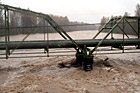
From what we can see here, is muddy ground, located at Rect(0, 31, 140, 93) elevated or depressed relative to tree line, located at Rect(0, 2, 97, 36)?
depressed

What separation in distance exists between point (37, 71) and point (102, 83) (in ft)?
9.97

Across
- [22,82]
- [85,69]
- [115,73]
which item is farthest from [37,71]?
[115,73]

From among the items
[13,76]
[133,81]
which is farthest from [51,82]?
[133,81]

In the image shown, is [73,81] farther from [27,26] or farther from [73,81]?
[27,26]

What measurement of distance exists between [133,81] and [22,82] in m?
3.87

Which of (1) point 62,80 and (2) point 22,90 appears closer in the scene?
(2) point 22,90

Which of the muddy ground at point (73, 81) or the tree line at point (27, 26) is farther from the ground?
the tree line at point (27, 26)

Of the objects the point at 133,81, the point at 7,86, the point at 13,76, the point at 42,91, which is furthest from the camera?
the point at 13,76

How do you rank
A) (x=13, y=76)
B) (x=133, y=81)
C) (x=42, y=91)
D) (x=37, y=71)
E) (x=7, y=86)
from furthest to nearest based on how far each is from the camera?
(x=37, y=71) < (x=13, y=76) < (x=133, y=81) < (x=7, y=86) < (x=42, y=91)

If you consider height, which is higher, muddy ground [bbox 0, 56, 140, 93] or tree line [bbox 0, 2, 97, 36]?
tree line [bbox 0, 2, 97, 36]

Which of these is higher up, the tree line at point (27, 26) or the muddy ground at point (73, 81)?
the tree line at point (27, 26)

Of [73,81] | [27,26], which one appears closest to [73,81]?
[73,81]

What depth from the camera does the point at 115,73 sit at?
252 inches

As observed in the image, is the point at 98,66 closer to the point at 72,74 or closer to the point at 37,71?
the point at 72,74
